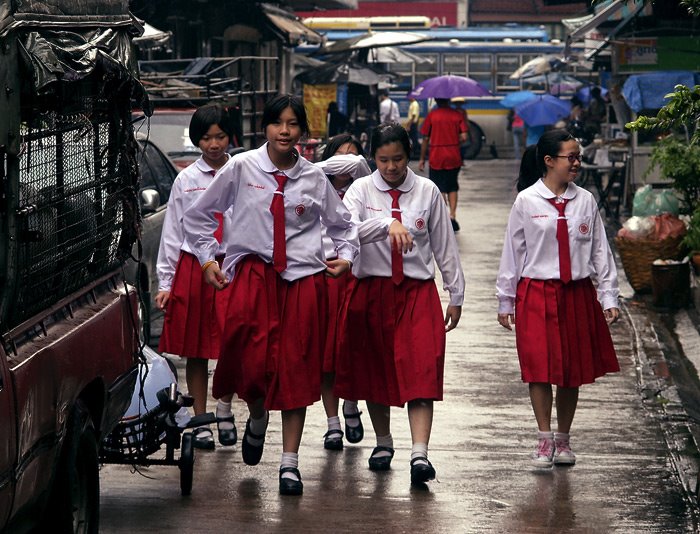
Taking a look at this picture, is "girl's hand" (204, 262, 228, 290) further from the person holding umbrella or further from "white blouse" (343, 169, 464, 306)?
the person holding umbrella

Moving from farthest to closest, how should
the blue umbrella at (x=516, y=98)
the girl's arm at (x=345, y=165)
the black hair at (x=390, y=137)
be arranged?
1. the blue umbrella at (x=516, y=98)
2. the girl's arm at (x=345, y=165)
3. the black hair at (x=390, y=137)

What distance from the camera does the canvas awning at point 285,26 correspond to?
27.5m

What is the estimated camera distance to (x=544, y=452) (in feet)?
24.6

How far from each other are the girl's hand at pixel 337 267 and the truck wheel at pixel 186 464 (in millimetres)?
1026

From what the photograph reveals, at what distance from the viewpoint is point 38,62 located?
4535 mm

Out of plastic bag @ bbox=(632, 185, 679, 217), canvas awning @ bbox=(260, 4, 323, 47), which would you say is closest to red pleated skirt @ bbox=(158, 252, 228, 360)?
plastic bag @ bbox=(632, 185, 679, 217)

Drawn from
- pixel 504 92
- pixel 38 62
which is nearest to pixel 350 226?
pixel 38 62

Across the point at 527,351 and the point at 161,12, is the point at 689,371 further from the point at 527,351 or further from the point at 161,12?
the point at 161,12

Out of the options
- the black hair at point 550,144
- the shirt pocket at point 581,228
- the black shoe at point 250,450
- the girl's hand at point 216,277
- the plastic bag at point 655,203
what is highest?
the black hair at point 550,144

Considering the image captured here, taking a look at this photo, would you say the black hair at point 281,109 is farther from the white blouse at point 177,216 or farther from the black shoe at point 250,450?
the black shoe at point 250,450

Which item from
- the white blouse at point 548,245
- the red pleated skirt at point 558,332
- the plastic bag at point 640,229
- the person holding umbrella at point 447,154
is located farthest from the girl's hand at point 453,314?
the person holding umbrella at point 447,154

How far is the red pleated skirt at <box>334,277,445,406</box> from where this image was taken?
7191 millimetres

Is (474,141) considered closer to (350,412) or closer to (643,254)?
(643,254)

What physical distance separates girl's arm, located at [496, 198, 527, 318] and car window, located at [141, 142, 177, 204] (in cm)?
437
